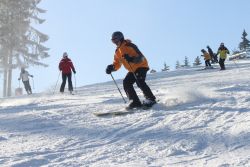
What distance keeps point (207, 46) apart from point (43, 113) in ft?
78.7

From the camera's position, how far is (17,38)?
131ft

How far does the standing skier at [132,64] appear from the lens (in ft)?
34.8

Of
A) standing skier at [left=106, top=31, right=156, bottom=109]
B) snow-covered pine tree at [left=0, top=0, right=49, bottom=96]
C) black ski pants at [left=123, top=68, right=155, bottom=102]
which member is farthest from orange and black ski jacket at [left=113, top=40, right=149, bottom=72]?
snow-covered pine tree at [left=0, top=0, right=49, bottom=96]

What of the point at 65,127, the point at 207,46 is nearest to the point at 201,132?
the point at 65,127

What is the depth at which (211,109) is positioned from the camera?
32.1ft

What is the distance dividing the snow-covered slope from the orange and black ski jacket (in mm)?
1012

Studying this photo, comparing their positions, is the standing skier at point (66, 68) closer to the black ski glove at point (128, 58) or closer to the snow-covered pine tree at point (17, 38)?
the black ski glove at point (128, 58)

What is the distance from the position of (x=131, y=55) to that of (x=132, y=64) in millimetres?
220

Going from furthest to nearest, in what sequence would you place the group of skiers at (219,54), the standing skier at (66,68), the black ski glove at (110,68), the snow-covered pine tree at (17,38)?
the snow-covered pine tree at (17,38) → the group of skiers at (219,54) → the standing skier at (66,68) → the black ski glove at (110,68)

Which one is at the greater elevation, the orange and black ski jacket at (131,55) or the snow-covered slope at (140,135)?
the orange and black ski jacket at (131,55)

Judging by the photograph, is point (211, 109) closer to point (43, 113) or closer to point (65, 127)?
point (65, 127)

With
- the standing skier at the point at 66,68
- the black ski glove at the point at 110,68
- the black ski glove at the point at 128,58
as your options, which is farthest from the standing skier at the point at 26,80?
the black ski glove at the point at 128,58

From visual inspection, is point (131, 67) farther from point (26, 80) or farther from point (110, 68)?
point (26, 80)

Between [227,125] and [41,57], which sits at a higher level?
[41,57]
